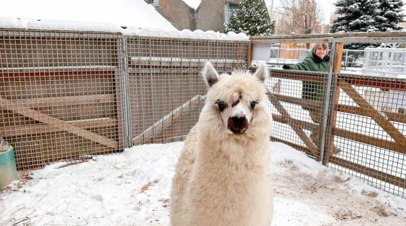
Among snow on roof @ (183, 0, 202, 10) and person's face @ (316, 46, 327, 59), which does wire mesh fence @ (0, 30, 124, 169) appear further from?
snow on roof @ (183, 0, 202, 10)

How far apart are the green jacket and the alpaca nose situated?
3736 millimetres

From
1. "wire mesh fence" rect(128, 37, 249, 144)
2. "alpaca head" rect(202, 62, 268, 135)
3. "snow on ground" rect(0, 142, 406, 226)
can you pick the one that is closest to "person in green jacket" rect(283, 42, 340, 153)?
"snow on ground" rect(0, 142, 406, 226)

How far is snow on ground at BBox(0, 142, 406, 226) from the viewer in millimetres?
3717

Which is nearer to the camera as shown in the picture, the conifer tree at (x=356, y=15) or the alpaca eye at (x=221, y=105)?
the alpaca eye at (x=221, y=105)

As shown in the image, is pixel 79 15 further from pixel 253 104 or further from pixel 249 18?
pixel 249 18

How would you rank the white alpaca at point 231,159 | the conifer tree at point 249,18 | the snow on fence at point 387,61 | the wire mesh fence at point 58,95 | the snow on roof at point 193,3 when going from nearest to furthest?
the white alpaca at point 231,159 < the wire mesh fence at point 58,95 < the snow on fence at point 387,61 < the snow on roof at point 193,3 < the conifer tree at point 249,18

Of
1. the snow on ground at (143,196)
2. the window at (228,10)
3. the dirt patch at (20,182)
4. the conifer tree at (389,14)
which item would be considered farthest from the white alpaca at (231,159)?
the conifer tree at (389,14)

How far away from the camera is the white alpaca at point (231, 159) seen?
7.07 ft

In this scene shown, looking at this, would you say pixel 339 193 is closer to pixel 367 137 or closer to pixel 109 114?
pixel 367 137

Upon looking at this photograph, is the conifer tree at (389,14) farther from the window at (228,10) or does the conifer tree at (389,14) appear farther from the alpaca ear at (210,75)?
the alpaca ear at (210,75)

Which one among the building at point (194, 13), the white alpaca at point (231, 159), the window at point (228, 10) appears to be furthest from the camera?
the window at point (228, 10)

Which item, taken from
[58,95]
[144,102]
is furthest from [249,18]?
[58,95]

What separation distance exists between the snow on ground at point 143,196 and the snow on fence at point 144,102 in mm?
380

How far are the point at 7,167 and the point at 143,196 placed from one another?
2.05m
